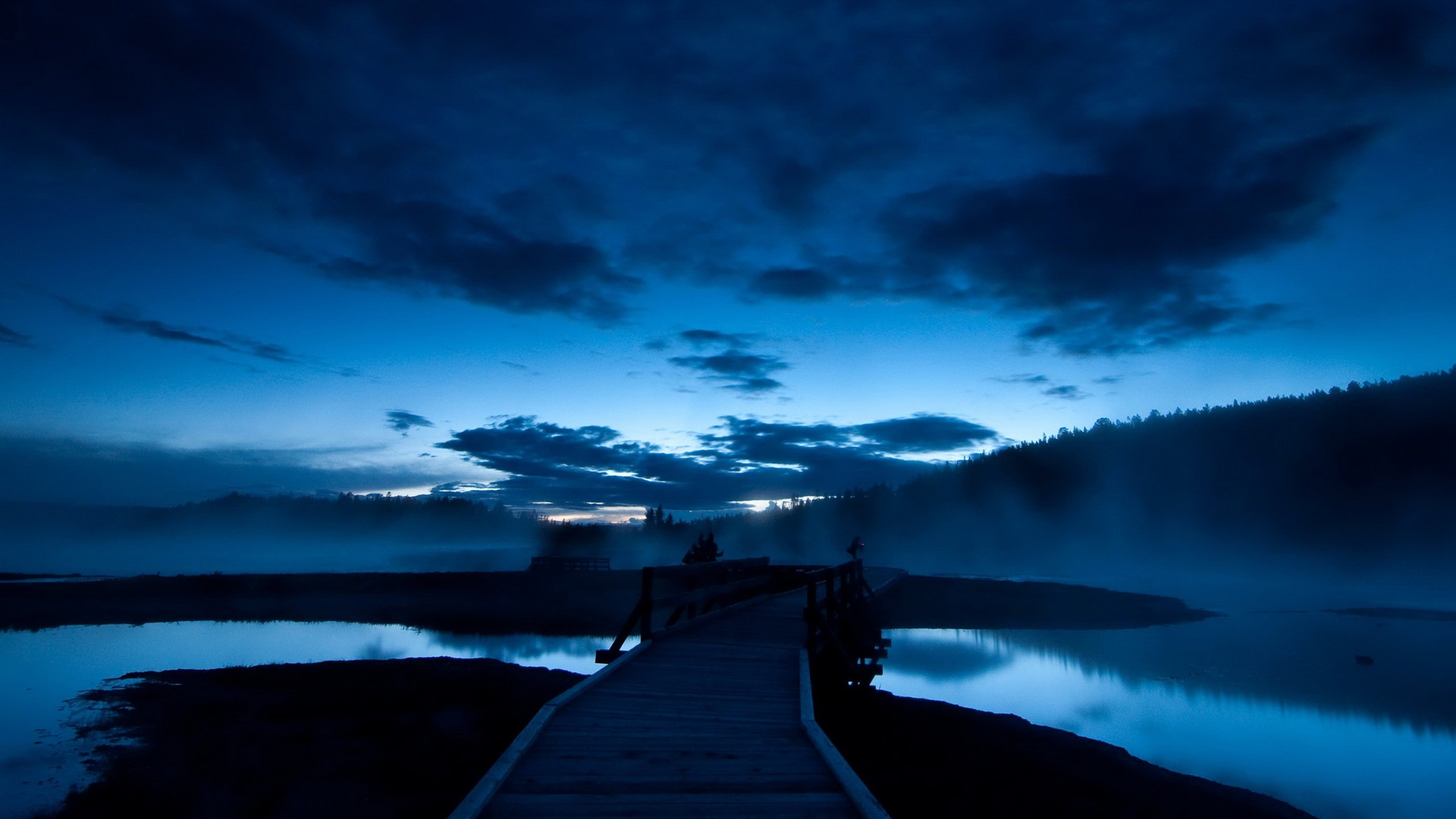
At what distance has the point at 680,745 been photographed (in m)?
7.32

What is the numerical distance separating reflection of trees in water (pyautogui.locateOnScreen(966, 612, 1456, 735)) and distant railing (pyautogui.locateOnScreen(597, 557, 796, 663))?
31.8 feet

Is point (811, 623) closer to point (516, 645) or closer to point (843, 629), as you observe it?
point (843, 629)

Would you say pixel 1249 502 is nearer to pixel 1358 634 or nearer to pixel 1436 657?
pixel 1358 634

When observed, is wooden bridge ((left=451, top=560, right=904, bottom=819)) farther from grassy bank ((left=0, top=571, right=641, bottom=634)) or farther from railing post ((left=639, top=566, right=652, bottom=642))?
grassy bank ((left=0, top=571, right=641, bottom=634))

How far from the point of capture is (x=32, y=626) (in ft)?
104

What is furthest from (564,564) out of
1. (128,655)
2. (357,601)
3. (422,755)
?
(422,755)

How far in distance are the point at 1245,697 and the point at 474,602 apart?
40.0 m

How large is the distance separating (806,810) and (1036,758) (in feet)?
33.3

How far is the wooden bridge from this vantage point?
570cm

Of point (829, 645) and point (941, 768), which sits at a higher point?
point (829, 645)

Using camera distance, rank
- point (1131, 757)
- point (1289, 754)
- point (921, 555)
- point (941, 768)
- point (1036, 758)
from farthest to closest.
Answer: point (921, 555) → point (1289, 754) → point (1131, 757) → point (1036, 758) → point (941, 768)

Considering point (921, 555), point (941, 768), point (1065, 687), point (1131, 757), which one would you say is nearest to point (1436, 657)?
point (1065, 687)

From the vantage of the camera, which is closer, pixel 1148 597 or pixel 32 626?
pixel 32 626

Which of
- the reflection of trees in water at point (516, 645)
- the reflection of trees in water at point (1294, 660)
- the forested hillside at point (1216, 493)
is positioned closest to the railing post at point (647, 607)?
the reflection of trees in water at point (516, 645)
